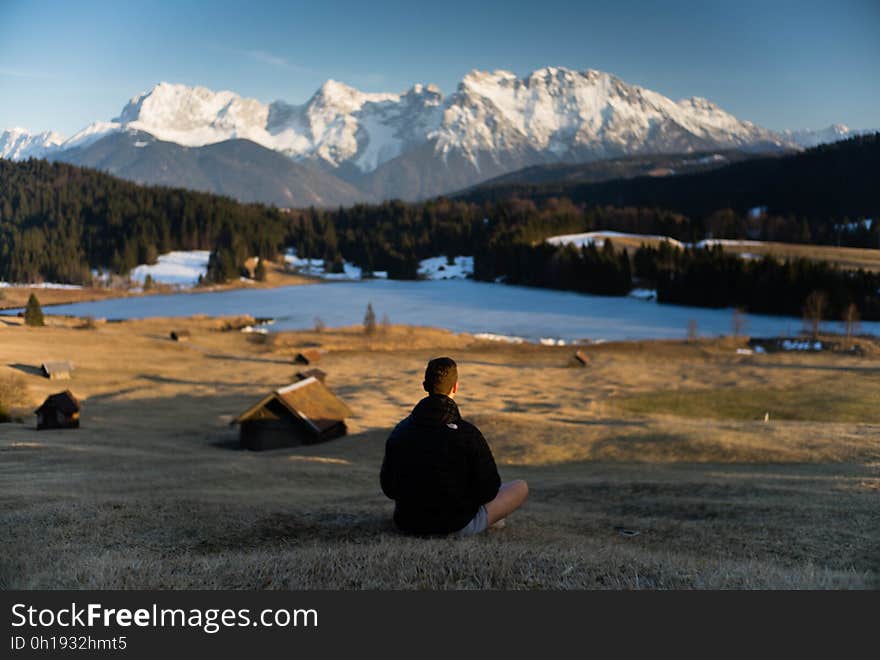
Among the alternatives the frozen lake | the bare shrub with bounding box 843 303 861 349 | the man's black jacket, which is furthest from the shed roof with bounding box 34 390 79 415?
the bare shrub with bounding box 843 303 861 349

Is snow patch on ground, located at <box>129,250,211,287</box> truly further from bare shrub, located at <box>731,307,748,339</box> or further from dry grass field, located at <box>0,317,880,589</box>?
bare shrub, located at <box>731,307,748,339</box>

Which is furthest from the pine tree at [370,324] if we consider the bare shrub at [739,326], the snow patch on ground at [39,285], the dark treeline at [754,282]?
the dark treeline at [754,282]

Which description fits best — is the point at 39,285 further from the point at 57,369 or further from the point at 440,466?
the point at 440,466

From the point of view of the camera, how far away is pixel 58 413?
114 ft

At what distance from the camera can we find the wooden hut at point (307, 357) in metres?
68.9

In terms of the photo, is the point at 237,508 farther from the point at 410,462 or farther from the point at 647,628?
the point at 647,628

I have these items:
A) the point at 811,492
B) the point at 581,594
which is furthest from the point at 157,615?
the point at 811,492

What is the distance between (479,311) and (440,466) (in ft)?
336

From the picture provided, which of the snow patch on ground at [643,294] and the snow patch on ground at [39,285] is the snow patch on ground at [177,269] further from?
the snow patch on ground at [643,294]

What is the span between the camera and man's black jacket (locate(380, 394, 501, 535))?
8047 millimetres

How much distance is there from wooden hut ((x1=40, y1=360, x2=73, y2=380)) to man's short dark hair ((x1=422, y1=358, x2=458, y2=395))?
148 ft

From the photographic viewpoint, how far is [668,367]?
58.8 meters

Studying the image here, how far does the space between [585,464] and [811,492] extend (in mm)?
12186

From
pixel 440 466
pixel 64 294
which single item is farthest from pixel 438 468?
pixel 64 294
